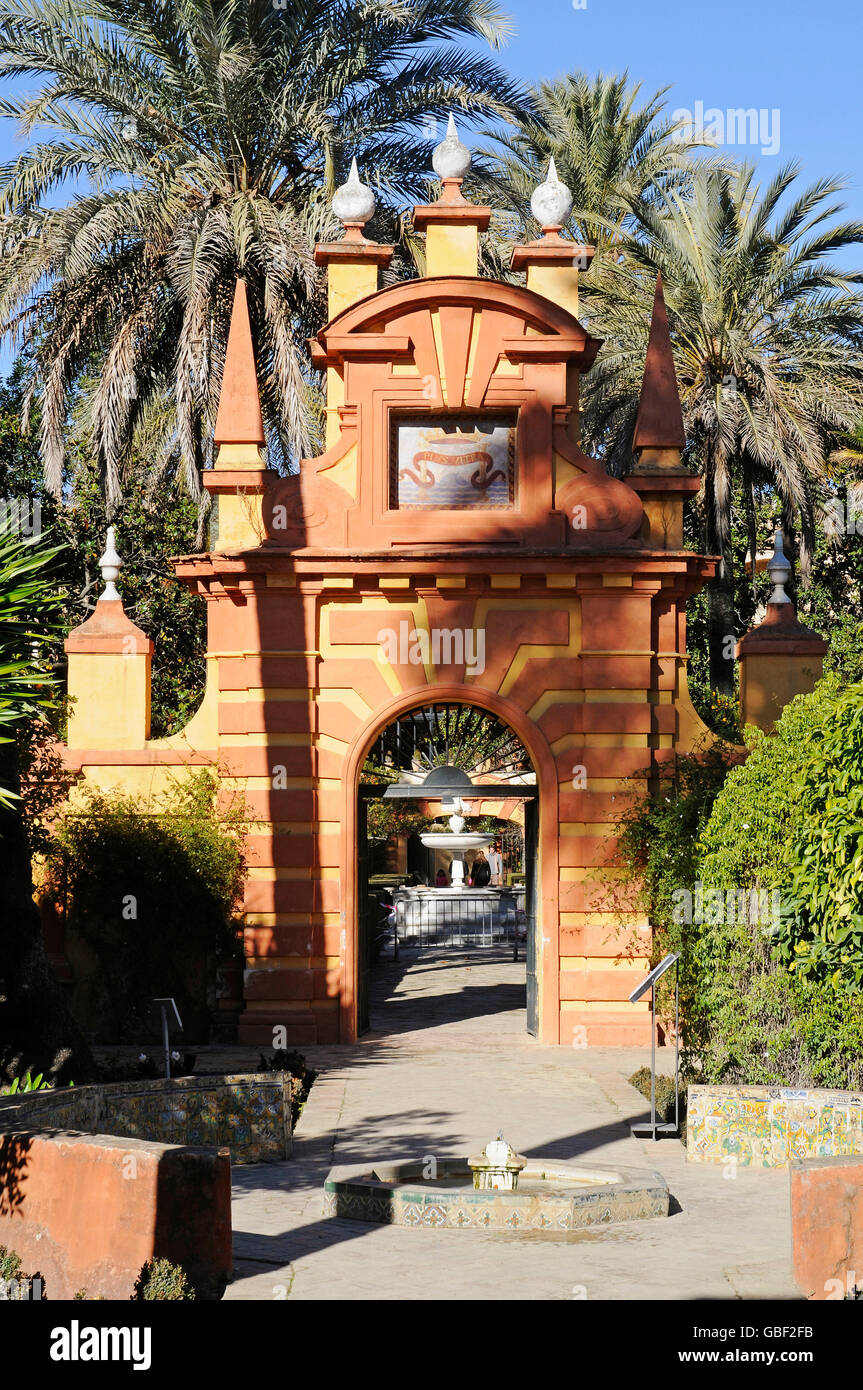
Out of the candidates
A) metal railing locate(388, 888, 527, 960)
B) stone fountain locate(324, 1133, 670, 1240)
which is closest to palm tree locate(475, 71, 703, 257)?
metal railing locate(388, 888, 527, 960)

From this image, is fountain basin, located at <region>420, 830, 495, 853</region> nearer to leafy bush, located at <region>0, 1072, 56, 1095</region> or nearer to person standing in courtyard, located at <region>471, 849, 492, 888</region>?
person standing in courtyard, located at <region>471, 849, 492, 888</region>

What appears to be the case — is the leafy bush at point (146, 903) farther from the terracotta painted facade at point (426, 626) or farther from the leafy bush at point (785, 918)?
the leafy bush at point (785, 918)

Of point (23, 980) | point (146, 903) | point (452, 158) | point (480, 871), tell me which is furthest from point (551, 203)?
→ point (480, 871)

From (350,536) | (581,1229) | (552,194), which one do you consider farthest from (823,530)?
(581,1229)

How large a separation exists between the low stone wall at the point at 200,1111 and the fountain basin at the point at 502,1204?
123cm

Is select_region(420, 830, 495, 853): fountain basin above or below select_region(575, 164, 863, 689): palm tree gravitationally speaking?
below

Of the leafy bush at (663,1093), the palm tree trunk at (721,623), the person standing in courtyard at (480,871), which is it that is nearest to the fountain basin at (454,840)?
the palm tree trunk at (721,623)

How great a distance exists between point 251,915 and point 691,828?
4975 mm

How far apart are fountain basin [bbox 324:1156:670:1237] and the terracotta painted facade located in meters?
7.72

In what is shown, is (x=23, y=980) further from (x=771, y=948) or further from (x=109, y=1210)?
(x=771, y=948)

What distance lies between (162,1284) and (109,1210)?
522 mm

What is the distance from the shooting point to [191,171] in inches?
960

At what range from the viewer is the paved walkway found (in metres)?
8.56

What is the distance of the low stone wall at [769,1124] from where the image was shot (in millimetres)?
11508
